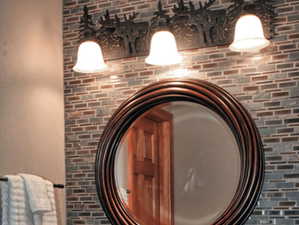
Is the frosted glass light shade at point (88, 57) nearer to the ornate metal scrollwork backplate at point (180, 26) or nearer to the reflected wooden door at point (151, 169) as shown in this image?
the ornate metal scrollwork backplate at point (180, 26)

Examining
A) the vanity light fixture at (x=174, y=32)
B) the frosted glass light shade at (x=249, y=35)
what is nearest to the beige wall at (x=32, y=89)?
the vanity light fixture at (x=174, y=32)

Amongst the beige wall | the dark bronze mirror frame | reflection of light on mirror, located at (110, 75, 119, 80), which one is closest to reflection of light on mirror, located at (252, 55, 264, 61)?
the dark bronze mirror frame

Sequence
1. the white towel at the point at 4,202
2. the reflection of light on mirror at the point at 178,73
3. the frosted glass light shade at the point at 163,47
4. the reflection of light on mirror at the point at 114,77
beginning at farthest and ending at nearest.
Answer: the reflection of light on mirror at the point at 114,77 → the reflection of light on mirror at the point at 178,73 → the frosted glass light shade at the point at 163,47 → the white towel at the point at 4,202

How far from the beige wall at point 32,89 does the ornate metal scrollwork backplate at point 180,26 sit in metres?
0.21

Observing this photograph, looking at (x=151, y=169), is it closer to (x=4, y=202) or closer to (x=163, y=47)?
(x=163, y=47)

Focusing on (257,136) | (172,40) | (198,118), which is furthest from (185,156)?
(172,40)

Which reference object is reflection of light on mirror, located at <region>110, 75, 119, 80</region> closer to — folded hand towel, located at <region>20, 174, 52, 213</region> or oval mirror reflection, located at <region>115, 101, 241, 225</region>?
oval mirror reflection, located at <region>115, 101, 241, 225</region>

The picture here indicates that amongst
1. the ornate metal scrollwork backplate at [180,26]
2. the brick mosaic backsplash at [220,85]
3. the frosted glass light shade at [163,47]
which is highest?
Answer: the ornate metal scrollwork backplate at [180,26]

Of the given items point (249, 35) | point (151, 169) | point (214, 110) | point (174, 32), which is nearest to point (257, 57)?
point (249, 35)

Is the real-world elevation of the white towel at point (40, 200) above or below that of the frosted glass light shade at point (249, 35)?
below

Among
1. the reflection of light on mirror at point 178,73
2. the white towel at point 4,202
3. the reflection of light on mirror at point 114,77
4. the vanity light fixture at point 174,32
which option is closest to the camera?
the white towel at point 4,202

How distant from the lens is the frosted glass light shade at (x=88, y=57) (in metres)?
2.66

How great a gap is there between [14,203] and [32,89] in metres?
0.62

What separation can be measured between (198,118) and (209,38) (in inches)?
15.2
